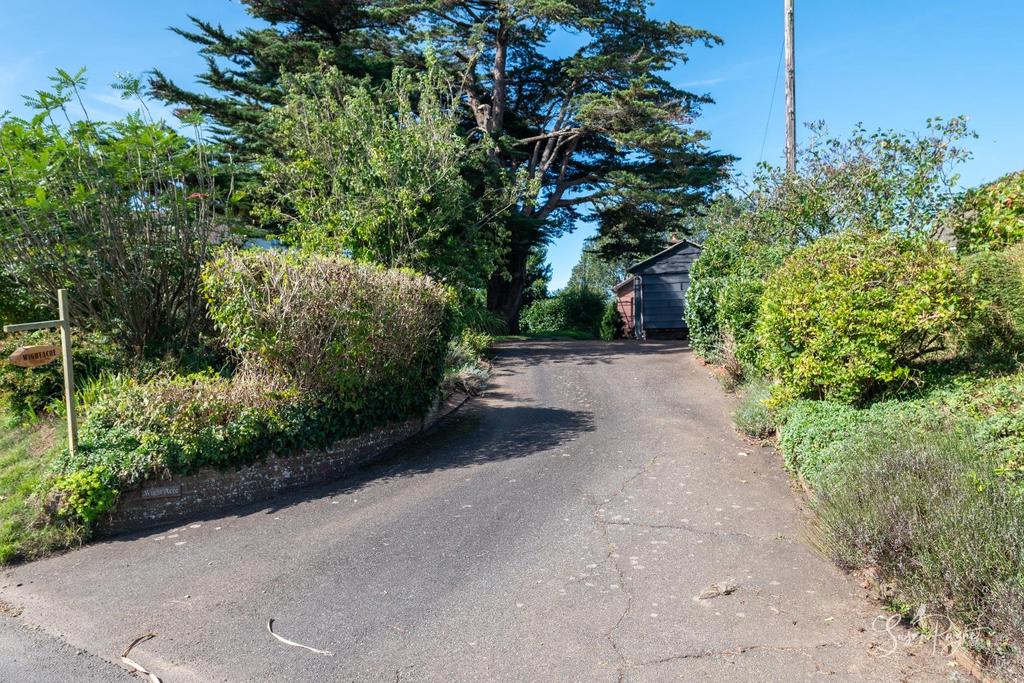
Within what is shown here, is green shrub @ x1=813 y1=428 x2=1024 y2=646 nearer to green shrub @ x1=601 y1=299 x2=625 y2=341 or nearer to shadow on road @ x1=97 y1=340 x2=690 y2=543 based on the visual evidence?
shadow on road @ x1=97 y1=340 x2=690 y2=543

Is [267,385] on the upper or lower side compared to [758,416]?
upper

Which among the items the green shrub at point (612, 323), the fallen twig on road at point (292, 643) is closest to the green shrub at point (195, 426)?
the fallen twig on road at point (292, 643)

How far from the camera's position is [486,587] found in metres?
5.18

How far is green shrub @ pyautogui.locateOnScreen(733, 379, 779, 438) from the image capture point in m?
9.06

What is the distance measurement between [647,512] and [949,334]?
420 centimetres

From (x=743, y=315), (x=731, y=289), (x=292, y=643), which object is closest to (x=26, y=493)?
(x=292, y=643)

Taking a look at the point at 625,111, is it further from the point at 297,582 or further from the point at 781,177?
the point at 297,582

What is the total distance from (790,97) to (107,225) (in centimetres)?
→ 1295

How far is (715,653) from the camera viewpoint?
420 centimetres

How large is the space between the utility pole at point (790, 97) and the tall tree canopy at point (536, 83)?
4.74 m

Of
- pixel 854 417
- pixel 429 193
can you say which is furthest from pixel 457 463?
pixel 429 193

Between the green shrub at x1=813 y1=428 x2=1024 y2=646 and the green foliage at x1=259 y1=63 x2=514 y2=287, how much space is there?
9.65 meters

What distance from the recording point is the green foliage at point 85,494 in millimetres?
6391

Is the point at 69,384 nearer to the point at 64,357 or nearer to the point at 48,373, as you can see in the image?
the point at 64,357
